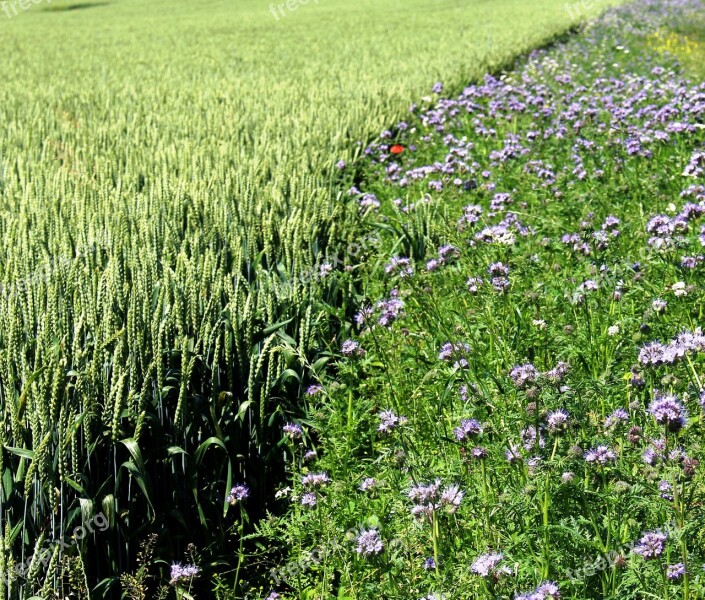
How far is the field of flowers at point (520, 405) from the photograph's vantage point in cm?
204

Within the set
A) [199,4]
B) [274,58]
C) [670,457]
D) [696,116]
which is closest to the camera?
[670,457]

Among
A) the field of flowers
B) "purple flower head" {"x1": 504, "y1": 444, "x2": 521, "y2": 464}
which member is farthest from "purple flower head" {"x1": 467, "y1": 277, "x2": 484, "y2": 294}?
"purple flower head" {"x1": 504, "y1": 444, "x2": 521, "y2": 464}

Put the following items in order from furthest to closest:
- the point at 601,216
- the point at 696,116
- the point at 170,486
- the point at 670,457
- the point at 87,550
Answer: the point at 696,116 < the point at 601,216 < the point at 170,486 < the point at 87,550 < the point at 670,457

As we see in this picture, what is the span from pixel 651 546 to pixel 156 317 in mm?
1585

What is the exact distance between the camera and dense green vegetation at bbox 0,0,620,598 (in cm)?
231

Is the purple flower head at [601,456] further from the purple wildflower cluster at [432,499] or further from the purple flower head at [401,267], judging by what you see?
the purple flower head at [401,267]

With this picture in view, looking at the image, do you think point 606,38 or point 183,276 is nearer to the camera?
point 183,276

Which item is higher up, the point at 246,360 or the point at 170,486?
the point at 246,360

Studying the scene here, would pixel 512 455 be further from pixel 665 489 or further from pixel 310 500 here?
pixel 310 500

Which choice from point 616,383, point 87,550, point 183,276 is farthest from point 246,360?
point 616,383

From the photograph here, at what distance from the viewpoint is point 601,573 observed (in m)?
2.02

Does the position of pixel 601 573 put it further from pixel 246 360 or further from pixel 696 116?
pixel 696 116

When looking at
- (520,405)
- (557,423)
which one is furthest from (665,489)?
(520,405)

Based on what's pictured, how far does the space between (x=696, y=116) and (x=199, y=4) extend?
3399 centimetres
